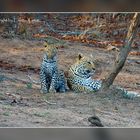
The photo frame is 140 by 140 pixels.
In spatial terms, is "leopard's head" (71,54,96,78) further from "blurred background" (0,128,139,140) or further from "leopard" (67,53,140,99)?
"blurred background" (0,128,139,140)

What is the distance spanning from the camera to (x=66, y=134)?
15.1 feet

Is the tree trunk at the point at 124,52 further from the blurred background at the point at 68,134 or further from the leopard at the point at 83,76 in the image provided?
the blurred background at the point at 68,134

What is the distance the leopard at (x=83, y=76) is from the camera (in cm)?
472

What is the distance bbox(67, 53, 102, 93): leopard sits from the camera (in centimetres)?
472

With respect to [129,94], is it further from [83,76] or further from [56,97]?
[56,97]

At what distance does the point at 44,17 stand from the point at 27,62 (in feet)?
0.81

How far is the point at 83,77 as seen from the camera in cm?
479
